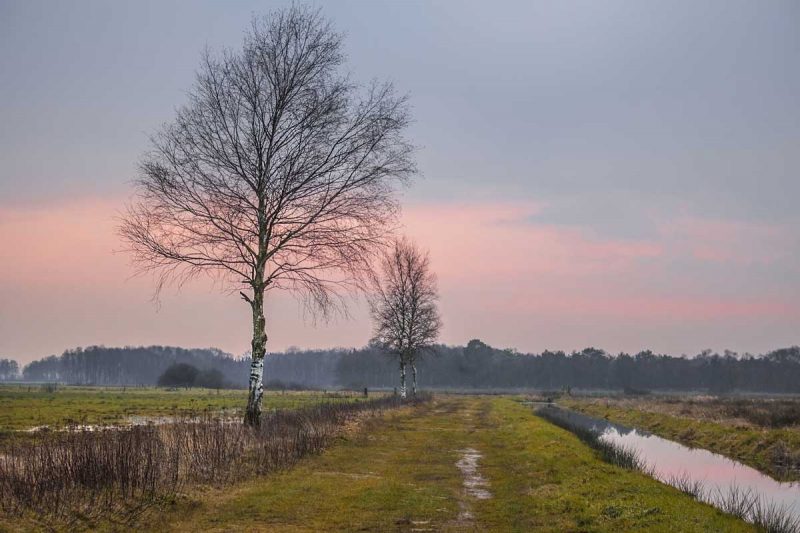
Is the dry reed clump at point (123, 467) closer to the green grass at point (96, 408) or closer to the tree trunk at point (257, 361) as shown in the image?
the tree trunk at point (257, 361)

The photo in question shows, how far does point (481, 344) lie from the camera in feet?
654

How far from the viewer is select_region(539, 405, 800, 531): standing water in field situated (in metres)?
14.1

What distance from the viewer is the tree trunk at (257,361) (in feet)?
68.4

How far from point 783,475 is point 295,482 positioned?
64.2 ft

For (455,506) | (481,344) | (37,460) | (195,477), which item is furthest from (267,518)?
(481,344)

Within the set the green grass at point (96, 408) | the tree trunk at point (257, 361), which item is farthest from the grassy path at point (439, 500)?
the green grass at point (96, 408)

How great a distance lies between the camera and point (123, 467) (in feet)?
38.5

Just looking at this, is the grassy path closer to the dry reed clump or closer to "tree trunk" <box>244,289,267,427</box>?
the dry reed clump

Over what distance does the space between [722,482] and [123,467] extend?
1991cm

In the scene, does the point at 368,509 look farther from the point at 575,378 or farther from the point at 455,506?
the point at 575,378

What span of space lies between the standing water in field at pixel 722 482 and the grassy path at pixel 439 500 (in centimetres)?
161

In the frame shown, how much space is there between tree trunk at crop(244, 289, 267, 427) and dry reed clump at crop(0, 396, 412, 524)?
9.36 ft

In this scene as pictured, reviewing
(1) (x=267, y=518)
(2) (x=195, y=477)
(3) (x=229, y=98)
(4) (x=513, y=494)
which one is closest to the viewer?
(1) (x=267, y=518)

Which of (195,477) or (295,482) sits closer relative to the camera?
(195,477)
